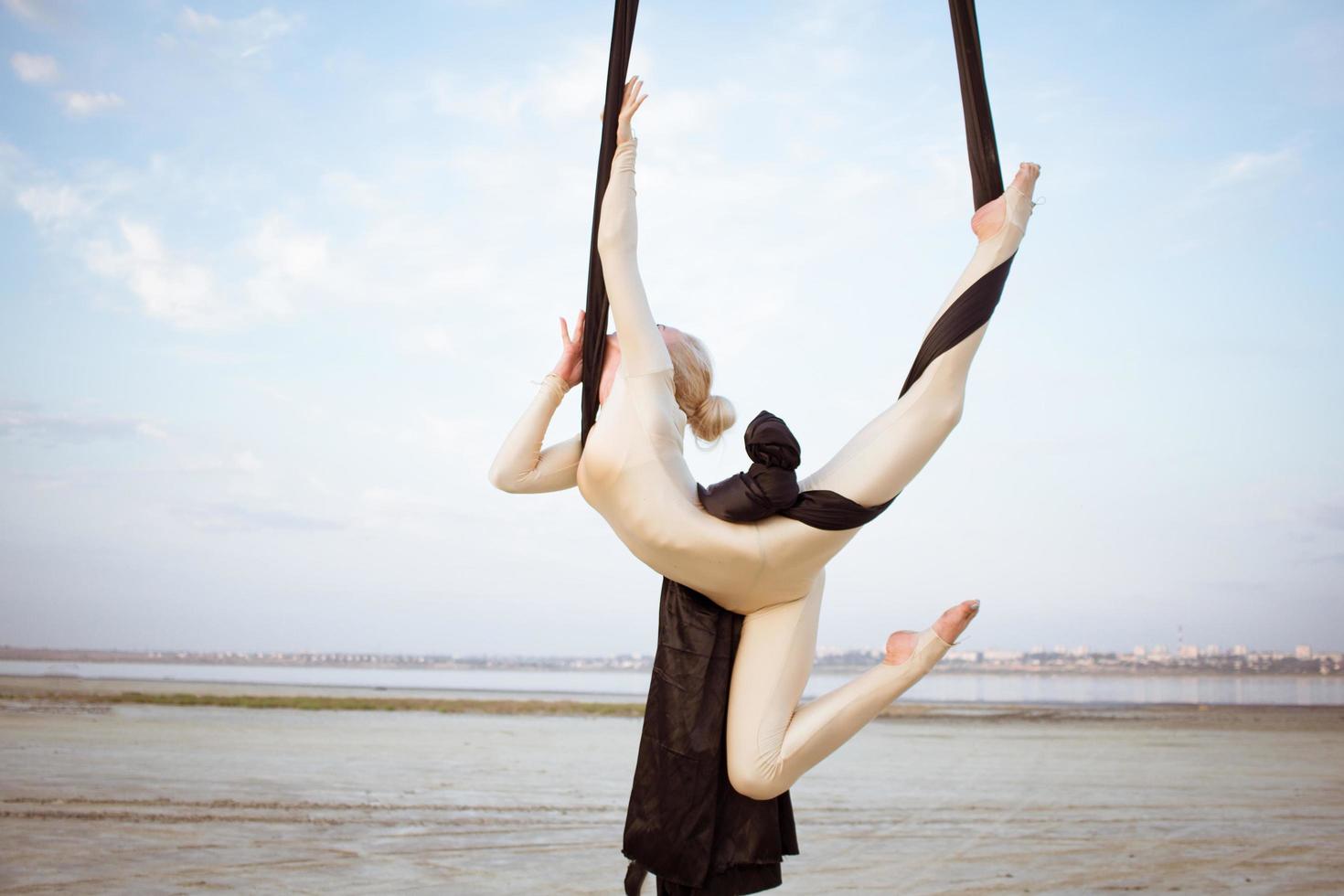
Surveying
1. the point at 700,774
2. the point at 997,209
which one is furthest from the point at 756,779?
the point at 997,209

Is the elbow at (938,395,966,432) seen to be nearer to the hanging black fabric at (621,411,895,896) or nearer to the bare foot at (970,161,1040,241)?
the hanging black fabric at (621,411,895,896)

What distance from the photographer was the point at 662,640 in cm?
323

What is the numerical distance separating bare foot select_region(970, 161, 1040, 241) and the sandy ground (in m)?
4.59

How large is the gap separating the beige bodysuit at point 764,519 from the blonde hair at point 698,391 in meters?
0.20

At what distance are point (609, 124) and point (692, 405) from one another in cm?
89

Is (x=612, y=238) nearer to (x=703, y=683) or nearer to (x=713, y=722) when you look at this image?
(x=703, y=683)

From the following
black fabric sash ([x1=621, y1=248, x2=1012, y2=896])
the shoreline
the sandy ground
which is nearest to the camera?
black fabric sash ([x1=621, y1=248, x2=1012, y2=896])

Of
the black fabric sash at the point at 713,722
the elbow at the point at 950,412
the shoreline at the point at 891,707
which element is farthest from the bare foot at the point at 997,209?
the shoreline at the point at 891,707

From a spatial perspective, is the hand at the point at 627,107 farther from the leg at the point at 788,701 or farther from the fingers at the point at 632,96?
the leg at the point at 788,701

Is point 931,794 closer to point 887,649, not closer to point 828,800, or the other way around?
point 828,800

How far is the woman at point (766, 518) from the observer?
9.67 ft

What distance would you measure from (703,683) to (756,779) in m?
0.31

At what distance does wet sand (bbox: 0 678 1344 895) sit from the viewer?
6.53 m

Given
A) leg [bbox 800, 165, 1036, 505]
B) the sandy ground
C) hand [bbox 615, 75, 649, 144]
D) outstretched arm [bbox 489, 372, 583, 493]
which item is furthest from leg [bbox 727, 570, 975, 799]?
Result: the sandy ground
